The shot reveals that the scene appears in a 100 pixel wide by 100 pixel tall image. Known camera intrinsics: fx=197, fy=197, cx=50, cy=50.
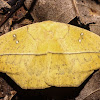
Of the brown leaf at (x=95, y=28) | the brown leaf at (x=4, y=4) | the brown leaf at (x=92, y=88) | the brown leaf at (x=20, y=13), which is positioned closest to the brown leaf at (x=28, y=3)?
the brown leaf at (x=20, y=13)

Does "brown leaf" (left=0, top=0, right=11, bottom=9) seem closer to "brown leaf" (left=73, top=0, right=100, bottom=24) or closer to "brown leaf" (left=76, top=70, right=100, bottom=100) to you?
"brown leaf" (left=73, top=0, right=100, bottom=24)

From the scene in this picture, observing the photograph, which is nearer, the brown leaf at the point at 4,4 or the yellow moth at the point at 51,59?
the yellow moth at the point at 51,59

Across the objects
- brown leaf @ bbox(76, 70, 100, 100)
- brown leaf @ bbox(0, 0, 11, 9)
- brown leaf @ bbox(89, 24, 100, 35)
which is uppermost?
brown leaf @ bbox(0, 0, 11, 9)

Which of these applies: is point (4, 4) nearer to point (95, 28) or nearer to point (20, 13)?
point (20, 13)

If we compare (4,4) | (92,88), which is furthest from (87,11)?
(4,4)

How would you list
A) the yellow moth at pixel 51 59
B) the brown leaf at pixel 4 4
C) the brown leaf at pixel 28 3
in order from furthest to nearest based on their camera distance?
the brown leaf at pixel 28 3, the brown leaf at pixel 4 4, the yellow moth at pixel 51 59

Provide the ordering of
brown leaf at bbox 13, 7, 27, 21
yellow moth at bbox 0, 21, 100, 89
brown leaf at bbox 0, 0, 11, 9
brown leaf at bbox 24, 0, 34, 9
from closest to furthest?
yellow moth at bbox 0, 21, 100, 89 < brown leaf at bbox 0, 0, 11, 9 < brown leaf at bbox 24, 0, 34, 9 < brown leaf at bbox 13, 7, 27, 21

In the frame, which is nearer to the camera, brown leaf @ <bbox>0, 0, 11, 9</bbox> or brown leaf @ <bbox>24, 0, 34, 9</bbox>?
brown leaf @ <bbox>0, 0, 11, 9</bbox>

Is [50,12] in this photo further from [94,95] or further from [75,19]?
[94,95]

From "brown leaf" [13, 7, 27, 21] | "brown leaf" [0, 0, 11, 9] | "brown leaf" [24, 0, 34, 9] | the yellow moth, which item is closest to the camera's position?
the yellow moth

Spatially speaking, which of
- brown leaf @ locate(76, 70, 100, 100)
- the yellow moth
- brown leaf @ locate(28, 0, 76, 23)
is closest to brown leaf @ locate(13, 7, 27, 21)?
brown leaf @ locate(28, 0, 76, 23)

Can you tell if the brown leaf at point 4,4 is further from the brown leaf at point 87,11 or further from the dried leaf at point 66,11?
the brown leaf at point 87,11
